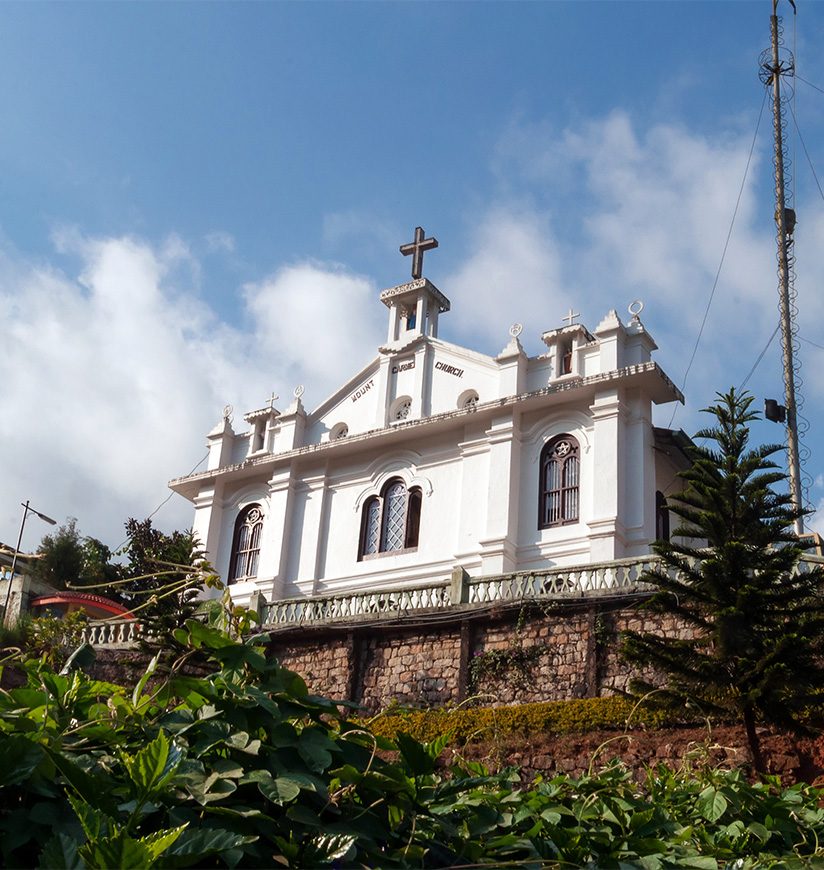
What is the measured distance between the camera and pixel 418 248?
27.5m

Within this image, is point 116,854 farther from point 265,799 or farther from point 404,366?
point 404,366

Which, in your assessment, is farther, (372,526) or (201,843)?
(372,526)

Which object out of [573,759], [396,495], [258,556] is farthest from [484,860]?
[258,556]

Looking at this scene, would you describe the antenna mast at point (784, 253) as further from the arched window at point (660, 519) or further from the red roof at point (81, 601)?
the red roof at point (81, 601)

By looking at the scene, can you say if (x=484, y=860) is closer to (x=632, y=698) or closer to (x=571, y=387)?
(x=632, y=698)

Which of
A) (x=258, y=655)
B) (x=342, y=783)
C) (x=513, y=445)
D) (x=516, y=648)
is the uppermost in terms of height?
(x=513, y=445)

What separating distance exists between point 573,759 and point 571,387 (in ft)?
32.7

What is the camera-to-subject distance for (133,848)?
8.11 feet

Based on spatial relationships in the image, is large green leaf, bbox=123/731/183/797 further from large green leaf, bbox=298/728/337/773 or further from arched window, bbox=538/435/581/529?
arched window, bbox=538/435/581/529

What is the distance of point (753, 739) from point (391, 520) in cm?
1302

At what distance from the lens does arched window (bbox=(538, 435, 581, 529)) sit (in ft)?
70.6

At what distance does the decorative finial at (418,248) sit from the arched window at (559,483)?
7.01 metres

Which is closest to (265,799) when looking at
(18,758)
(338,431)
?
(18,758)

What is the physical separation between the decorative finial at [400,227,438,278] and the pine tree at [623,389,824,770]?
1506 cm
